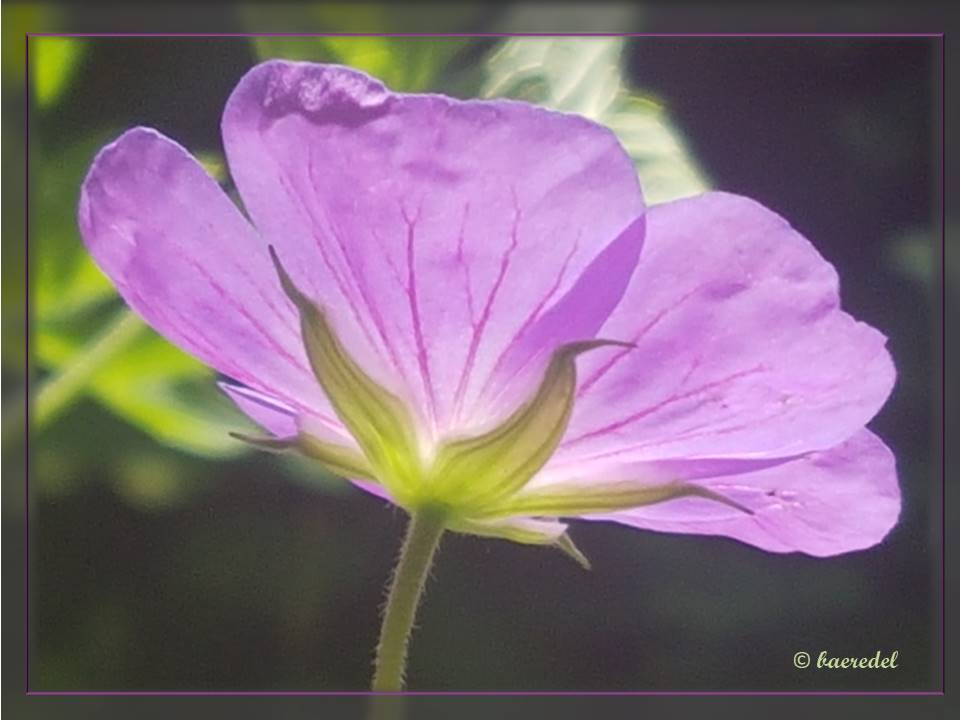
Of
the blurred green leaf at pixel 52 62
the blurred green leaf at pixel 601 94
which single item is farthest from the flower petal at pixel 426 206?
the blurred green leaf at pixel 52 62

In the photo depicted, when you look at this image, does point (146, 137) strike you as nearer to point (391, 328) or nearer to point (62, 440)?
point (391, 328)

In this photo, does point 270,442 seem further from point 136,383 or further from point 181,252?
point 136,383

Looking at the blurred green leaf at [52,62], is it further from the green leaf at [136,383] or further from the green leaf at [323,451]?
the green leaf at [323,451]

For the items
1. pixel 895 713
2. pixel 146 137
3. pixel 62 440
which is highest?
pixel 146 137

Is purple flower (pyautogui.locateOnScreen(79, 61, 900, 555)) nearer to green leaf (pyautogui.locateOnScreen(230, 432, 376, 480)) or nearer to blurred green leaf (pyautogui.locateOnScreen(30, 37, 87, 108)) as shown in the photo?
green leaf (pyautogui.locateOnScreen(230, 432, 376, 480))

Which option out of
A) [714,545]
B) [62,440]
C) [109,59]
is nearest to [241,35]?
[109,59]

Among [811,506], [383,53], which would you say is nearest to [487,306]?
[811,506]
